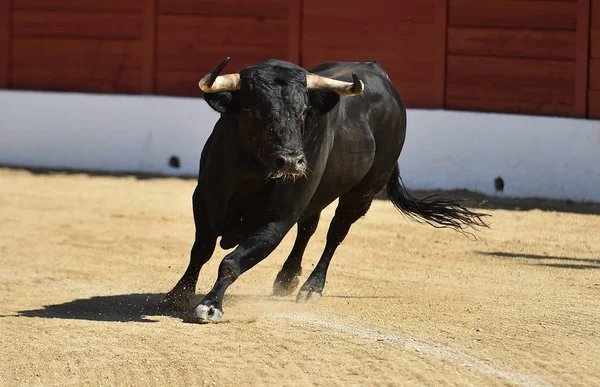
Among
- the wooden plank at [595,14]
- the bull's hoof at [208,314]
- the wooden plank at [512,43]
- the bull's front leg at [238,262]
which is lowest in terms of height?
the bull's hoof at [208,314]

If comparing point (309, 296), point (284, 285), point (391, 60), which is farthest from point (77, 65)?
point (309, 296)

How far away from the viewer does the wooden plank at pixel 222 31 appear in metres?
13.5

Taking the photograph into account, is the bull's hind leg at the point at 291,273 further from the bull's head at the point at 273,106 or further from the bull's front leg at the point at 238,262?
the bull's head at the point at 273,106

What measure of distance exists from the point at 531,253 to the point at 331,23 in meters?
5.12

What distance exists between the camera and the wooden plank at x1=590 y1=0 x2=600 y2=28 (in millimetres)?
12047

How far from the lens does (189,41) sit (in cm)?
1385

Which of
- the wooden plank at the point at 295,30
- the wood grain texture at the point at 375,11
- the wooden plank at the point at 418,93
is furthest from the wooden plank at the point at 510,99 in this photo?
the wooden plank at the point at 295,30

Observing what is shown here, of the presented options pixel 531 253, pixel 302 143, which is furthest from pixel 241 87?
pixel 531 253

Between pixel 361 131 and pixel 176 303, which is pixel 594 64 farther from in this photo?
pixel 176 303

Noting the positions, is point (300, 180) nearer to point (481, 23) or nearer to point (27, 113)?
point (481, 23)

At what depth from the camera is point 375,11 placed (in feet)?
43.0

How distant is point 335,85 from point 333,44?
22.7 feet

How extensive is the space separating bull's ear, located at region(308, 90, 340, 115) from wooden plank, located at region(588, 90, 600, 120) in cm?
626

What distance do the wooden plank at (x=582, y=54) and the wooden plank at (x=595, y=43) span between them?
0.04m
